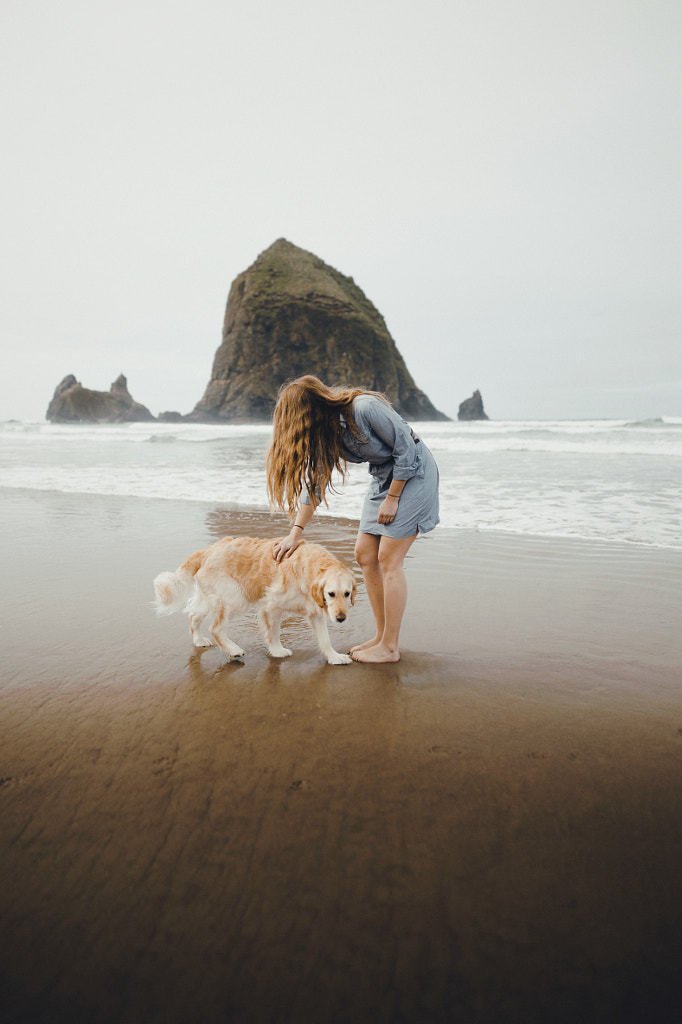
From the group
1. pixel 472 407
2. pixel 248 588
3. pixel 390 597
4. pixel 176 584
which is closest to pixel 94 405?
pixel 472 407

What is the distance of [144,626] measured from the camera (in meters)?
3.97

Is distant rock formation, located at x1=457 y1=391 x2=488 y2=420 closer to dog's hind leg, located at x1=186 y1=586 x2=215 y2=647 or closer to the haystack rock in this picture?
the haystack rock

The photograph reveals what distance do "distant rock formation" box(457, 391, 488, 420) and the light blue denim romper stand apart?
332 feet

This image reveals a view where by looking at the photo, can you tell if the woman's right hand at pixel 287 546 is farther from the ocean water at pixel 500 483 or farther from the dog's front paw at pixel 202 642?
the dog's front paw at pixel 202 642

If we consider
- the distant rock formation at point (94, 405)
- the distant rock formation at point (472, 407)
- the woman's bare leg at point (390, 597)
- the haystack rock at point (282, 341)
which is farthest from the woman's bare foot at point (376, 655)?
the distant rock formation at point (472, 407)

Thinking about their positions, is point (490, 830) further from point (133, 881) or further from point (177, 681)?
point (177, 681)

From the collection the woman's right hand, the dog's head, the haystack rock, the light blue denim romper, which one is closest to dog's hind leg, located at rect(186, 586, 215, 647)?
the woman's right hand

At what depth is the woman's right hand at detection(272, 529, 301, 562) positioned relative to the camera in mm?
3395

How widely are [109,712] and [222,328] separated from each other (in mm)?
84513

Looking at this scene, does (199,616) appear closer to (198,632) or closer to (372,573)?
(198,632)

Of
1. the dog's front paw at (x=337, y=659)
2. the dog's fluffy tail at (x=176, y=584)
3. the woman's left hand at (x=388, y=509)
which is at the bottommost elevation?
the dog's front paw at (x=337, y=659)

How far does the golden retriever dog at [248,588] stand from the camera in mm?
3457

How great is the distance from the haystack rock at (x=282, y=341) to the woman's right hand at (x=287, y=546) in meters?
67.9

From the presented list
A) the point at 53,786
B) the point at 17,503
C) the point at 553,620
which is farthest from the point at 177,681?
the point at 17,503
